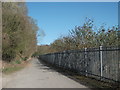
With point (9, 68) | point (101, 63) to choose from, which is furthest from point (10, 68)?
point (101, 63)

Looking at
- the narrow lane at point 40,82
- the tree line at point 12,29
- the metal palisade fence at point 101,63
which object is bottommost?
the narrow lane at point 40,82

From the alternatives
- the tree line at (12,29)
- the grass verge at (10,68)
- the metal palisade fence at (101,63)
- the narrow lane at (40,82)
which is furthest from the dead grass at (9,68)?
the metal palisade fence at (101,63)

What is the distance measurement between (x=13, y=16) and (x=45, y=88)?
17.7 m

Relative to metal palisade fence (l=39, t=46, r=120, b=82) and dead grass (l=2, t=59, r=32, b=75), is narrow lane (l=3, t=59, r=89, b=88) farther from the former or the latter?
dead grass (l=2, t=59, r=32, b=75)

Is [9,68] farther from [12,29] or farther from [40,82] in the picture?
[40,82]

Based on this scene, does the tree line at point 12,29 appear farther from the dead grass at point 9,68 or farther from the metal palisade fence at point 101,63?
the metal palisade fence at point 101,63

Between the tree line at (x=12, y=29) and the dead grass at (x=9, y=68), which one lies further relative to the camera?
the tree line at (x=12, y=29)

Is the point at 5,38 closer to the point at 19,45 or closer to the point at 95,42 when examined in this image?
the point at 19,45

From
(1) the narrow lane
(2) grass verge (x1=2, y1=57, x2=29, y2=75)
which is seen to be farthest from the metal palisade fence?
(2) grass verge (x1=2, y1=57, x2=29, y2=75)

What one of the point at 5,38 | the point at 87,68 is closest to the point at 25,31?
the point at 5,38

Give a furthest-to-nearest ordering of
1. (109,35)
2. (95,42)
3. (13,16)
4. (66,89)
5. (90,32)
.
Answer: (13,16)
(90,32)
(95,42)
(109,35)
(66,89)

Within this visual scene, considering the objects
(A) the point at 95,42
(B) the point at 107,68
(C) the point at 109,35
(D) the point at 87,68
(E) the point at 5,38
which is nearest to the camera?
(B) the point at 107,68

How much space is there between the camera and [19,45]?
1081 inches

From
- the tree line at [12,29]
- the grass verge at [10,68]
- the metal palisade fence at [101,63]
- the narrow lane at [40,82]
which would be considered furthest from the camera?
the tree line at [12,29]
